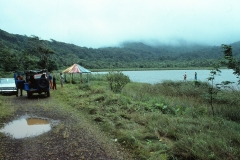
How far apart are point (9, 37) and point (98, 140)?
93.7 meters

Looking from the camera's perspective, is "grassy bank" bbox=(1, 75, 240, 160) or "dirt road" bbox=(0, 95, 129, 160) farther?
"dirt road" bbox=(0, 95, 129, 160)

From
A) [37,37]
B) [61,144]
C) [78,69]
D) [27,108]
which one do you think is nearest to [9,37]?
[37,37]

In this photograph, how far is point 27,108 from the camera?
394 inches

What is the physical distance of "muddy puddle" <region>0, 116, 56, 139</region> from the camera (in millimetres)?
6316

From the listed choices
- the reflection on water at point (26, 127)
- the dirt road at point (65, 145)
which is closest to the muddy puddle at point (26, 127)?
the reflection on water at point (26, 127)

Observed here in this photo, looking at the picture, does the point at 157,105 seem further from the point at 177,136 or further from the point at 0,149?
the point at 0,149

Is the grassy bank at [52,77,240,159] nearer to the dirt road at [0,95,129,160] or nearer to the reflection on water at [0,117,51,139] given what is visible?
the dirt road at [0,95,129,160]

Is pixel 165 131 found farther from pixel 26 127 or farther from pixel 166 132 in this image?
pixel 26 127

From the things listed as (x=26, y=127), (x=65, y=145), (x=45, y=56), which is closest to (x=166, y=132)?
(x=65, y=145)

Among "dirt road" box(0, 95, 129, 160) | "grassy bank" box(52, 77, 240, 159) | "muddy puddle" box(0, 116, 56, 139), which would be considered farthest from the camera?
"muddy puddle" box(0, 116, 56, 139)

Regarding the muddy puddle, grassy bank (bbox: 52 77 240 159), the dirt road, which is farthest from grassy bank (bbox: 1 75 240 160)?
the muddy puddle

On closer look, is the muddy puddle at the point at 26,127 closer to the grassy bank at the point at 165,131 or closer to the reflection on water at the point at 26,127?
the reflection on water at the point at 26,127

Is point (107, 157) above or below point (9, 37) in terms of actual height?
below

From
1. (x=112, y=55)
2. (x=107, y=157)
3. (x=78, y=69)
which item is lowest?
(x=107, y=157)
